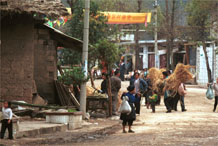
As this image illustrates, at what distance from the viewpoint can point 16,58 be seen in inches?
744

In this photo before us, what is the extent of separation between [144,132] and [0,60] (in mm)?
6318

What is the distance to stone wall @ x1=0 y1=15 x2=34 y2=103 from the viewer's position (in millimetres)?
18797

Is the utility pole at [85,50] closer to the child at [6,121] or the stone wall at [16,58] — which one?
the stone wall at [16,58]

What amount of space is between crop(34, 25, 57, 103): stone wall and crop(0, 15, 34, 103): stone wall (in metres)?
2.01

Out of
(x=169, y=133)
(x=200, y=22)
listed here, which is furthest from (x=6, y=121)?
(x=200, y=22)

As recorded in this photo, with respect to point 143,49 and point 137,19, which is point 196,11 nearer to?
point 137,19

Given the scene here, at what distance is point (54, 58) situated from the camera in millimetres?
21375

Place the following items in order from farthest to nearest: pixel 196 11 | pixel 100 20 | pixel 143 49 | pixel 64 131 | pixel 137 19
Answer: pixel 143 49 → pixel 196 11 → pixel 137 19 → pixel 100 20 → pixel 64 131

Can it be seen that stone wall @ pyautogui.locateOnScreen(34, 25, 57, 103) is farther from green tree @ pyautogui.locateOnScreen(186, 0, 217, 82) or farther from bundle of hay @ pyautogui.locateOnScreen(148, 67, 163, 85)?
green tree @ pyautogui.locateOnScreen(186, 0, 217, 82)

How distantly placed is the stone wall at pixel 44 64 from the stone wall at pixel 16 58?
2.01 meters

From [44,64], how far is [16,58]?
2406 mm

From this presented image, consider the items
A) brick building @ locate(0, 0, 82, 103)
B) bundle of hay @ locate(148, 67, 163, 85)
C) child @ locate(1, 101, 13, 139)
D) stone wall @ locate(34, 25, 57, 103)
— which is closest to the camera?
child @ locate(1, 101, 13, 139)

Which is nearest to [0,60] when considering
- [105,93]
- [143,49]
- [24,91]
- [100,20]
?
[24,91]

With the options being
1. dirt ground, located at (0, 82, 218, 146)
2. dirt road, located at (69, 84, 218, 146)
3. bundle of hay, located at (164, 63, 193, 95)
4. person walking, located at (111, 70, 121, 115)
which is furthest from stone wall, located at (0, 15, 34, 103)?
bundle of hay, located at (164, 63, 193, 95)
